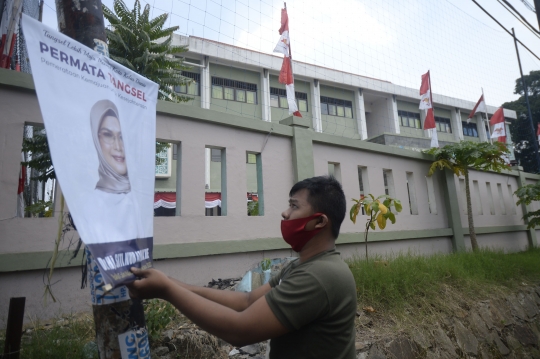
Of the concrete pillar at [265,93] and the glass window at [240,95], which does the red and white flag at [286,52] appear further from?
the glass window at [240,95]

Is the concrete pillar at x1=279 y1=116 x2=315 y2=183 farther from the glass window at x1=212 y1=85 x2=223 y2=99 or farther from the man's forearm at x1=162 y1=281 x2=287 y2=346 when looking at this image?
the glass window at x1=212 y1=85 x2=223 y2=99

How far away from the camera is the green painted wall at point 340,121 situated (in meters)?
21.0

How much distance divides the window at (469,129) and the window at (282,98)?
13.6 meters

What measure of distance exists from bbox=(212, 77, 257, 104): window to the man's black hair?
16638 millimetres

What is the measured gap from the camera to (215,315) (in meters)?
1.41

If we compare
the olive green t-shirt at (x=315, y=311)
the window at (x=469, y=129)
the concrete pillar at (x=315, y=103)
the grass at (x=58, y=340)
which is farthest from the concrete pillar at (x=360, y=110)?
the olive green t-shirt at (x=315, y=311)

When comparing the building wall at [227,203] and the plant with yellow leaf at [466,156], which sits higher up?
the plant with yellow leaf at [466,156]

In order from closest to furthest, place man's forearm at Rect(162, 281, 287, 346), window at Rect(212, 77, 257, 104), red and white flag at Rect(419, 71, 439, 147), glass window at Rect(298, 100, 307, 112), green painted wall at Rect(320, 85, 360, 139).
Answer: man's forearm at Rect(162, 281, 287, 346)
red and white flag at Rect(419, 71, 439, 147)
window at Rect(212, 77, 257, 104)
glass window at Rect(298, 100, 307, 112)
green painted wall at Rect(320, 85, 360, 139)

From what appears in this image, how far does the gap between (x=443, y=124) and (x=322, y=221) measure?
26.9 m

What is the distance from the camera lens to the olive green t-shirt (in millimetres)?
1470

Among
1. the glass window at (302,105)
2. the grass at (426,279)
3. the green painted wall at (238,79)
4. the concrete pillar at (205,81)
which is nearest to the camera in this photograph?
the grass at (426,279)

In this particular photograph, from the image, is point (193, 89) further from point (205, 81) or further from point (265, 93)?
point (265, 93)

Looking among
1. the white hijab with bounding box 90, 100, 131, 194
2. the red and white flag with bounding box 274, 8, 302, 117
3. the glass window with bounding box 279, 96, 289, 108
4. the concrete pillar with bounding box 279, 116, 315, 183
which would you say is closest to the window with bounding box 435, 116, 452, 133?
the glass window with bounding box 279, 96, 289, 108

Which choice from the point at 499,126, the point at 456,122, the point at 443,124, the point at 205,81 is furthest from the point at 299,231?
the point at 456,122
